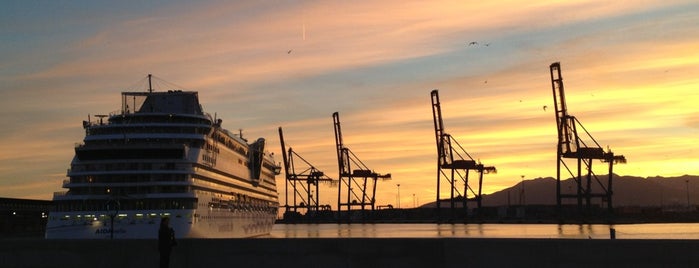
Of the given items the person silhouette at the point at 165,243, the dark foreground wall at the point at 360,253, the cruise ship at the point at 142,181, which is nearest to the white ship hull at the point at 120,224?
the cruise ship at the point at 142,181

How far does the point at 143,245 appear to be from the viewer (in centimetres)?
1986

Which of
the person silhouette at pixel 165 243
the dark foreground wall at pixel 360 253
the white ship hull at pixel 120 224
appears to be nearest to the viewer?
the dark foreground wall at pixel 360 253

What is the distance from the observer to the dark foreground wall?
55.7ft

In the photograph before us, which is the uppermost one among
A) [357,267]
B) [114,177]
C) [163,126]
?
[163,126]

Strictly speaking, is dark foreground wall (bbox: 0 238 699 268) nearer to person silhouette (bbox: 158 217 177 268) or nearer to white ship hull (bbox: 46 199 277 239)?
person silhouette (bbox: 158 217 177 268)

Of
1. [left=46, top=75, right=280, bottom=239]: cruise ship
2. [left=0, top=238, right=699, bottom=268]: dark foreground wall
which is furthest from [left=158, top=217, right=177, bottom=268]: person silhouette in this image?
[left=46, top=75, right=280, bottom=239]: cruise ship

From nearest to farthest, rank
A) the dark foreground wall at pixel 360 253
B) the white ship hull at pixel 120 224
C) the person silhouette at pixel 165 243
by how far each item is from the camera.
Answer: the dark foreground wall at pixel 360 253
the person silhouette at pixel 165 243
the white ship hull at pixel 120 224

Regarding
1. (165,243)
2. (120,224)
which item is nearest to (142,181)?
(120,224)

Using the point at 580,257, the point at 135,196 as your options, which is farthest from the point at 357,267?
the point at 135,196

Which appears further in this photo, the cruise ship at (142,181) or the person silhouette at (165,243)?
the cruise ship at (142,181)

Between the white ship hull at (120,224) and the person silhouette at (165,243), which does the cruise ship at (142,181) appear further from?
the person silhouette at (165,243)

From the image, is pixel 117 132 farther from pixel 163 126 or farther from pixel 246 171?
pixel 246 171

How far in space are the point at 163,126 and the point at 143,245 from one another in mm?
49252

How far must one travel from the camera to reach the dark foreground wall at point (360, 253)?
1698 cm
